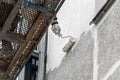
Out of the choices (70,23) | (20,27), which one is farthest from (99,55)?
(70,23)

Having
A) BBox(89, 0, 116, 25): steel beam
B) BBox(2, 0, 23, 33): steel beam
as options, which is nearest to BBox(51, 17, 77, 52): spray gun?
BBox(89, 0, 116, 25): steel beam

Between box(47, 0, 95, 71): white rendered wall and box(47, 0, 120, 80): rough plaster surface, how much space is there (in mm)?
245

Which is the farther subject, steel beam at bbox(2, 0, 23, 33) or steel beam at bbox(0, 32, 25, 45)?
steel beam at bbox(0, 32, 25, 45)

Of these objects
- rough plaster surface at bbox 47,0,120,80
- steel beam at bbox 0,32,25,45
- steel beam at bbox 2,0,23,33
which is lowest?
rough plaster surface at bbox 47,0,120,80

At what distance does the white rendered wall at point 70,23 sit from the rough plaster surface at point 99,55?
245 mm

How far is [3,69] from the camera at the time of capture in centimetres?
540

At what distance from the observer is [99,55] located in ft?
16.6

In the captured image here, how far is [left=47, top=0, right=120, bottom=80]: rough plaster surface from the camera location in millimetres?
4715

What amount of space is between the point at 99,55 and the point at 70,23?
142cm

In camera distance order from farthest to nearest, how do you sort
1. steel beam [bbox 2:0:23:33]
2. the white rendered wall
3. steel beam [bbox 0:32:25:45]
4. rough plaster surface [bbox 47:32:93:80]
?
the white rendered wall → rough plaster surface [bbox 47:32:93:80] → steel beam [bbox 0:32:25:45] → steel beam [bbox 2:0:23:33]

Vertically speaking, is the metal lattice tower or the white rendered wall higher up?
the metal lattice tower

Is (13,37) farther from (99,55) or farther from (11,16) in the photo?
(99,55)

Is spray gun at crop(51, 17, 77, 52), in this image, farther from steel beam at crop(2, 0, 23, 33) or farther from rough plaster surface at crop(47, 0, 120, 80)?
steel beam at crop(2, 0, 23, 33)

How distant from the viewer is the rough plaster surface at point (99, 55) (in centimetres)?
471
